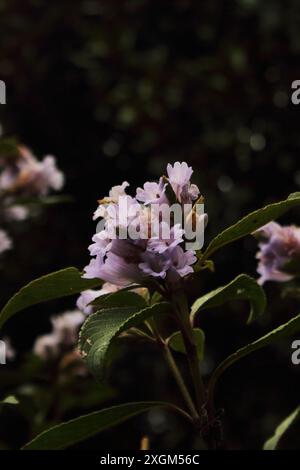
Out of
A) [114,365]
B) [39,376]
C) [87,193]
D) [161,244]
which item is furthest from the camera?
[87,193]

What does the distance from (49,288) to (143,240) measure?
126 millimetres

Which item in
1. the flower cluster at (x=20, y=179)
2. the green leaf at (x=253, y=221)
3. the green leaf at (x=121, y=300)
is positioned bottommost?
the green leaf at (x=121, y=300)

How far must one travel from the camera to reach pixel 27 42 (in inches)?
132

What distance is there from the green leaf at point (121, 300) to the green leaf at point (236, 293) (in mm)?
65

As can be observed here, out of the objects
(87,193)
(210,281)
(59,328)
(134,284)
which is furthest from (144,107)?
(134,284)

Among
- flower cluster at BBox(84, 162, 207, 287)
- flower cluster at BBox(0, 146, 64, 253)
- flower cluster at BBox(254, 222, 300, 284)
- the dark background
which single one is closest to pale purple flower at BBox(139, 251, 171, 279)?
flower cluster at BBox(84, 162, 207, 287)

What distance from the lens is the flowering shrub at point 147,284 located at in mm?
794

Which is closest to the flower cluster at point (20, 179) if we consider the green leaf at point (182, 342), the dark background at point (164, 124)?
the dark background at point (164, 124)

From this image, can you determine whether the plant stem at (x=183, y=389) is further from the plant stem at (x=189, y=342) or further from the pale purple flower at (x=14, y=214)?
the pale purple flower at (x=14, y=214)

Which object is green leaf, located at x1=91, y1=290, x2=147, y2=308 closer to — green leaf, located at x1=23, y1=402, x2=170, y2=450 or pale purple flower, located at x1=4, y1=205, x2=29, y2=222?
green leaf, located at x1=23, y1=402, x2=170, y2=450

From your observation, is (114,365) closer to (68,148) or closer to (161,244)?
(68,148)

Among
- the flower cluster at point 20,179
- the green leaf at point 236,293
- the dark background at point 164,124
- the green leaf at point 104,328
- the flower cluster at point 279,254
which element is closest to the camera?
the green leaf at point 104,328

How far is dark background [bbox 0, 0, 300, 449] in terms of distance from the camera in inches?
112

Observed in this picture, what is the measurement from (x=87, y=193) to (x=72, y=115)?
1.19ft
